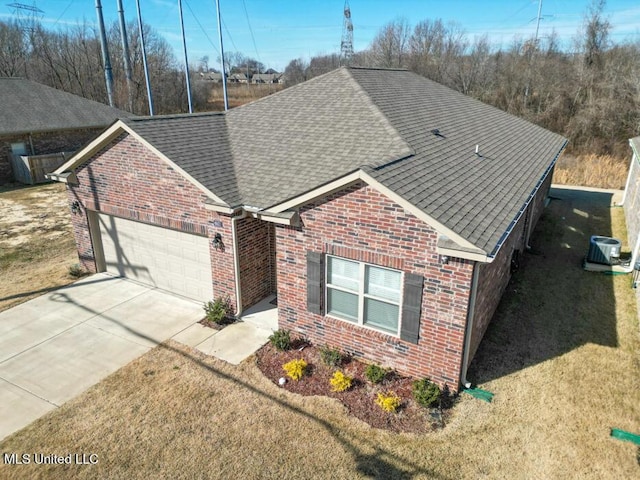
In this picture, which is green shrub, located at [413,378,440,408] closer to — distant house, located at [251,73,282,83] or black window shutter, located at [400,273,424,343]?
black window shutter, located at [400,273,424,343]

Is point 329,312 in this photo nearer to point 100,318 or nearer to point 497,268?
point 497,268

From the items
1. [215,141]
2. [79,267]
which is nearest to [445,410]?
[215,141]

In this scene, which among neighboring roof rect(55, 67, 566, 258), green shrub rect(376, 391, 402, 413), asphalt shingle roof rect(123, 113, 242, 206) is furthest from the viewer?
asphalt shingle roof rect(123, 113, 242, 206)

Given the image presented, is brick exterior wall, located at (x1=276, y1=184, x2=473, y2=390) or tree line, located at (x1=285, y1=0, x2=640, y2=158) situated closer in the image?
brick exterior wall, located at (x1=276, y1=184, x2=473, y2=390)

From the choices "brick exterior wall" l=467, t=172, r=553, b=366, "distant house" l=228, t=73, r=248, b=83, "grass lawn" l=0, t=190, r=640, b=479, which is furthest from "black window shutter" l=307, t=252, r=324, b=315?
"distant house" l=228, t=73, r=248, b=83

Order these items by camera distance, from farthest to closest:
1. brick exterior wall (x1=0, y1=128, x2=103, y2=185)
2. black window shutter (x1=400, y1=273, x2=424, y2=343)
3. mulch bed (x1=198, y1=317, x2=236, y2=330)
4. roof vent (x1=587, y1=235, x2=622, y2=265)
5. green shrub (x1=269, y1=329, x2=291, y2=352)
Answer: brick exterior wall (x1=0, y1=128, x2=103, y2=185)
roof vent (x1=587, y1=235, x2=622, y2=265)
mulch bed (x1=198, y1=317, x2=236, y2=330)
green shrub (x1=269, y1=329, x2=291, y2=352)
black window shutter (x1=400, y1=273, x2=424, y2=343)

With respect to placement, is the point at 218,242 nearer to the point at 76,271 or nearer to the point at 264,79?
the point at 76,271

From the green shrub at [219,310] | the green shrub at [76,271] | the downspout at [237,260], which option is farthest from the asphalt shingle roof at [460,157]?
the green shrub at [76,271]
